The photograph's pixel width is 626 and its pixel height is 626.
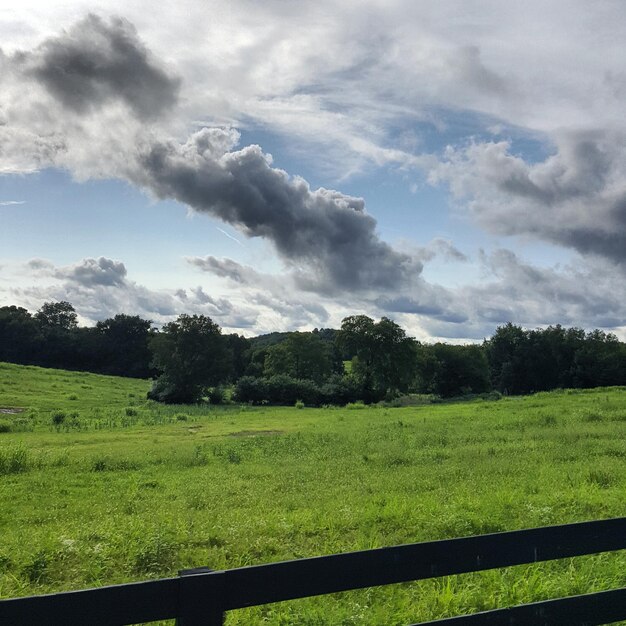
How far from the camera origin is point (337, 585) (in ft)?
13.4

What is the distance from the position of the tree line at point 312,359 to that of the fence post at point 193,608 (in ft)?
218

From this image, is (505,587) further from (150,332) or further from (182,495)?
(150,332)

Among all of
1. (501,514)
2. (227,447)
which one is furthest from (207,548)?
(227,447)

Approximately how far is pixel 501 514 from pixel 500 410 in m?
30.8

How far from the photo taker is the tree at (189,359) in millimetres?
68719

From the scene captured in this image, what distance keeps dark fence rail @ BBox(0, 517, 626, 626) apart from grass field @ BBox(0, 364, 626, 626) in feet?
7.25

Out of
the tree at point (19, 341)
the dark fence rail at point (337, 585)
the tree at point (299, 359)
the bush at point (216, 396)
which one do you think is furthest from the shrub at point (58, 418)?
the tree at point (19, 341)

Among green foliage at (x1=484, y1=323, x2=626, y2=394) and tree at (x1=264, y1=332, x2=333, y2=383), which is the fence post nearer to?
tree at (x1=264, y1=332, x2=333, y2=383)

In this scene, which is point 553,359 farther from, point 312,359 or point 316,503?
point 316,503

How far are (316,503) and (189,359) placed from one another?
58.3 metres

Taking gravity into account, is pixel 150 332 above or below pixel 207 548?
above

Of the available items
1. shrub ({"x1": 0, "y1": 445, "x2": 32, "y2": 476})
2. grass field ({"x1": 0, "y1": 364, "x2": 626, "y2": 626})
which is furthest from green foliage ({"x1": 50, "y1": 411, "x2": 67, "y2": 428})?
shrub ({"x1": 0, "y1": 445, "x2": 32, "y2": 476})

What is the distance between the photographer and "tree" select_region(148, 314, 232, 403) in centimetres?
6872

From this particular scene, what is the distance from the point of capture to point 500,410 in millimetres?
40531
